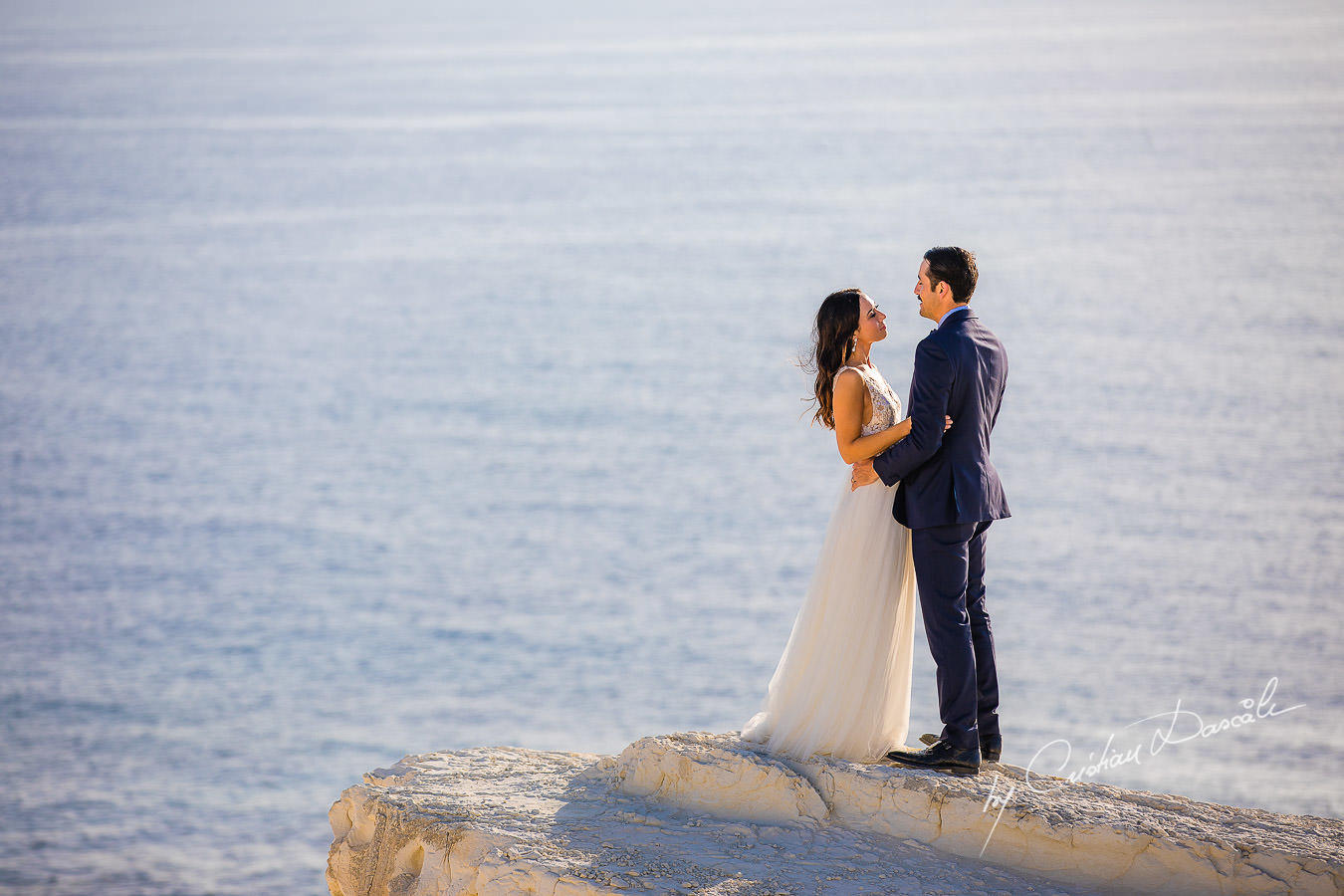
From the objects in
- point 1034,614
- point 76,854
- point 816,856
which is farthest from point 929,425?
point 1034,614

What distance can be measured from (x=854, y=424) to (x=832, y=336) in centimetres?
44

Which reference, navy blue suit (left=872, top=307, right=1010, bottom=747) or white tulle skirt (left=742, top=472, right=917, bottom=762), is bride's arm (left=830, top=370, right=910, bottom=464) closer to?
navy blue suit (left=872, top=307, right=1010, bottom=747)

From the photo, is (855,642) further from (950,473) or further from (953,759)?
(950,473)

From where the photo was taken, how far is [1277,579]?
59.0 metres

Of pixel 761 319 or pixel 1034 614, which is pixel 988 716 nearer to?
pixel 1034 614

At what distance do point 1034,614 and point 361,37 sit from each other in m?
121

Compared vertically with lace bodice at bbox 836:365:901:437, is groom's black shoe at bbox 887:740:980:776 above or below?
below

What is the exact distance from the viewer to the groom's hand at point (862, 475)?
20.1 ft

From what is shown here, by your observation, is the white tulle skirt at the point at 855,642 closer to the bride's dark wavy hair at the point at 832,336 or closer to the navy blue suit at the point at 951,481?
the navy blue suit at the point at 951,481

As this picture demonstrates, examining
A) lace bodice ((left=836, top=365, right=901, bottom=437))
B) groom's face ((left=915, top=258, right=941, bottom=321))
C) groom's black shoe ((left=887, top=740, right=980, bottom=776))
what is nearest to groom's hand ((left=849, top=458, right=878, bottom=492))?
lace bodice ((left=836, top=365, right=901, bottom=437))

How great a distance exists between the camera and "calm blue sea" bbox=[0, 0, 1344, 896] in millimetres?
53219

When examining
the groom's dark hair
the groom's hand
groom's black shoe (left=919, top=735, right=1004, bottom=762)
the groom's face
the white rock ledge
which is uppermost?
the groom's dark hair

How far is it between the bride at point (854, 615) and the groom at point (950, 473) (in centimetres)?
23

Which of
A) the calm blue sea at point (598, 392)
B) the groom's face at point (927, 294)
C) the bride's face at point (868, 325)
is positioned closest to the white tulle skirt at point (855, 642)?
the bride's face at point (868, 325)
